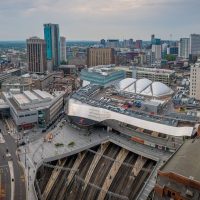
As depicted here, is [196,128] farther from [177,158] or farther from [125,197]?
[177,158]

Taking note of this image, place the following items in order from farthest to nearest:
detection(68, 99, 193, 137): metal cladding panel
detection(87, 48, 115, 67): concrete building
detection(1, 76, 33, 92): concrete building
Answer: detection(87, 48, 115, 67): concrete building < detection(1, 76, 33, 92): concrete building < detection(68, 99, 193, 137): metal cladding panel

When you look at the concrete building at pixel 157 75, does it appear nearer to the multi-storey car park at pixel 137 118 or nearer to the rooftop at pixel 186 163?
the multi-storey car park at pixel 137 118

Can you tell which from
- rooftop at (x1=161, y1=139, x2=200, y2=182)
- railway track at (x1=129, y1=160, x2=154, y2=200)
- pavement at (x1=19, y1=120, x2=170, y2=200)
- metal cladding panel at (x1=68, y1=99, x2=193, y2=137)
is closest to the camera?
rooftop at (x1=161, y1=139, x2=200, y2=182)

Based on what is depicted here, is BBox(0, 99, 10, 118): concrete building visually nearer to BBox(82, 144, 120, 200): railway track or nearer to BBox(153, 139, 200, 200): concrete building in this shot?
BBox(82, 144, 120, 200): railway track

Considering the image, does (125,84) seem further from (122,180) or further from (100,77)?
(122,180)

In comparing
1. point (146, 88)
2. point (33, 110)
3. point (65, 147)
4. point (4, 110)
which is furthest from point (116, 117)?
point (4, 110)

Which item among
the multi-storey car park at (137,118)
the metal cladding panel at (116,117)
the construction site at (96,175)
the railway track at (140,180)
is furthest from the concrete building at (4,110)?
the railway track at (140,180)

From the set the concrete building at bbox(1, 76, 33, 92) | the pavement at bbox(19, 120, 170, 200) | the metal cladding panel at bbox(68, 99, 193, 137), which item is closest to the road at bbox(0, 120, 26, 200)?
the pavement at bbox(19, 120, 170, 200)
